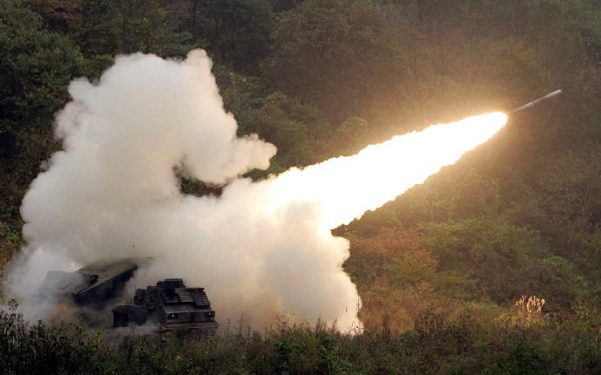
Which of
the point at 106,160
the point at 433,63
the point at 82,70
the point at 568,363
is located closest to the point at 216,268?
the point at 106,160

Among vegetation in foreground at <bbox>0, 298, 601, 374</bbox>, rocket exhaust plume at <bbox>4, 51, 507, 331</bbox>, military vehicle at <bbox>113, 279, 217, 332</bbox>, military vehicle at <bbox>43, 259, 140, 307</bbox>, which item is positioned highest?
rocket exhaust plume at <bbox>4, 51, 507, 331</bbox>

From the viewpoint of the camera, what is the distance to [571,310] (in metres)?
25.1

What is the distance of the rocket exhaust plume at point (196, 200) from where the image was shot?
2106cm

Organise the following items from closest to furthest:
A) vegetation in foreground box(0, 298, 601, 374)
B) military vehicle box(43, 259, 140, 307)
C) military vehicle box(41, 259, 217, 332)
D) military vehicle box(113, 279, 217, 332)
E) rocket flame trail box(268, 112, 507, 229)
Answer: vegetation in foreground box(0, 298, 601, 374) < military vehicle box(113, 279, 217, 332) < military vehicle box(41, 259, 217, 332) < military vehicle box(43, 259, 140, 307) < rocket flame trail box(268, 112, 507, 229)

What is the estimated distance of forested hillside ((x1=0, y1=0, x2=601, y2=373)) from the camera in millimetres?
18703

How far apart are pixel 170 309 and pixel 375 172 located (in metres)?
7.31

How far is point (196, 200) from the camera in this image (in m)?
22.6

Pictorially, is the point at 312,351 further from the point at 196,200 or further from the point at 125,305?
the point at 196,200

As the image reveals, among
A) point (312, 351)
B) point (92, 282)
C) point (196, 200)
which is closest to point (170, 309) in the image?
point (92, 282)

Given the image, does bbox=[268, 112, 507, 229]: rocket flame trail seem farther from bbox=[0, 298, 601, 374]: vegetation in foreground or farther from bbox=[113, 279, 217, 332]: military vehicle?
bbox=[113, 279, 217, 332]: military vehicle

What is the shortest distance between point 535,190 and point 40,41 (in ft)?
70.4

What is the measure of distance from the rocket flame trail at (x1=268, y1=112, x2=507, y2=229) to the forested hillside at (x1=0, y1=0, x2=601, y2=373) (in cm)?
306

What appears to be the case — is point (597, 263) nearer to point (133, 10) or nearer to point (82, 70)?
point (82, 70)

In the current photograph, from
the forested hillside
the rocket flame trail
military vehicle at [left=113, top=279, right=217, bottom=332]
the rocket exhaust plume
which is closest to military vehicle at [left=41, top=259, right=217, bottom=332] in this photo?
military vehicle at [left=113, top=279, right=217, bottom=332]
